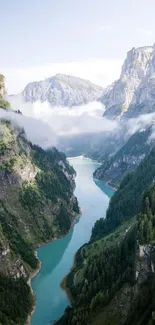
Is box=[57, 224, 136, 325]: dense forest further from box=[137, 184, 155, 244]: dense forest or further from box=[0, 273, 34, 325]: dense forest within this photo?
box=[0, 273, 34, 325]: dense forest

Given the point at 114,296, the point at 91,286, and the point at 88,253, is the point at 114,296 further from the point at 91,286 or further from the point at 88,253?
the point at 88,253

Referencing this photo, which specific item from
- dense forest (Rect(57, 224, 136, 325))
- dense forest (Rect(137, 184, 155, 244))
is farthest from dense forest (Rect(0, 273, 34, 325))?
dense forest (Rect(137, 184, 155, 244))

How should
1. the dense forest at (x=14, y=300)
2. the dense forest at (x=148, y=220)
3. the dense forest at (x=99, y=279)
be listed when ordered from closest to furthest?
the dense forest at (x=99, y=279) < the dense forest at (x=148, y=220) < the dense forest at (x=14, y=300)

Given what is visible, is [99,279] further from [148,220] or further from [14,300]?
[14,300]

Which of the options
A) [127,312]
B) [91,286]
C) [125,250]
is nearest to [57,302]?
[91,286]

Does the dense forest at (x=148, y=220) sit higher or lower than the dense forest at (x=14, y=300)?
higher

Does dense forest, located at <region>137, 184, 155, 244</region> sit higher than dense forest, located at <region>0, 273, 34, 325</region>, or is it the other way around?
dense forest, located at <region>137, 184, 155, 244</region>

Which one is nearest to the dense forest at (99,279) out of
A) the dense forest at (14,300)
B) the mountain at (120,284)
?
the mountain at (120,284)

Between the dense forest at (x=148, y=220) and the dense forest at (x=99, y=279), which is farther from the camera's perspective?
the dense forest at (x=148, y=220)

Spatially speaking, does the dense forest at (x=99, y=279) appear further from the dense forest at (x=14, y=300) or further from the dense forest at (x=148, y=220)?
the dense forest at (x=14, y=300)

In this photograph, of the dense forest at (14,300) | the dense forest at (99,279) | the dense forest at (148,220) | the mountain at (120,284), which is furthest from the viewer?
the dense forest at (14,300)

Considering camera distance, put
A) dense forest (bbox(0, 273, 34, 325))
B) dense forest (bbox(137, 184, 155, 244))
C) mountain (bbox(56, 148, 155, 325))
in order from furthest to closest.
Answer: dense forest (bbox(0, 273, 34, 325))
dense forest (bbox(137, 184, 155, 244))
mountain (bbox(56, 148, 155, 325))

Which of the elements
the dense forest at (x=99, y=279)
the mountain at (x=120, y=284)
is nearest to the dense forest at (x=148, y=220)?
the mountain at (x=120, y=284)
